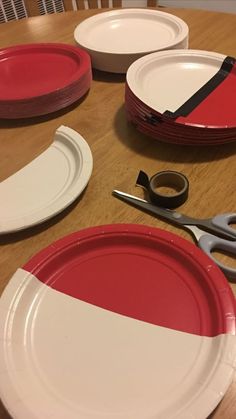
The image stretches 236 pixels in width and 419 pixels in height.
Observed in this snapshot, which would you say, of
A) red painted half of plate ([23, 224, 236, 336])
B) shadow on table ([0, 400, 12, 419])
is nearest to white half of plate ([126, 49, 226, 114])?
red painted half of plate ([23, 224, 236, 336])

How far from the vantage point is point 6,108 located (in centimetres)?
90

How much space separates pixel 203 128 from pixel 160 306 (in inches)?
14.6

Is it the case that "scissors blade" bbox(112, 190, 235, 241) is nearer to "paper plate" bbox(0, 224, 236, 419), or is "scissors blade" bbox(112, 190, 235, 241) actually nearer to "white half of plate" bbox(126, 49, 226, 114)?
"paper plate" bbox(0, 224, 236, 419)

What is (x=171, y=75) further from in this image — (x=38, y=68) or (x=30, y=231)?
(x=30, y=231)

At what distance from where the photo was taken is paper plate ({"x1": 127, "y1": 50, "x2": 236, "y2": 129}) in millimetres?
811

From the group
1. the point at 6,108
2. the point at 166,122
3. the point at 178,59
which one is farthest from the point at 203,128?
the point at 6,108

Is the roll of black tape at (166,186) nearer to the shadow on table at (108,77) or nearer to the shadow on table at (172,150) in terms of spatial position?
the shadow on table at (172,150)

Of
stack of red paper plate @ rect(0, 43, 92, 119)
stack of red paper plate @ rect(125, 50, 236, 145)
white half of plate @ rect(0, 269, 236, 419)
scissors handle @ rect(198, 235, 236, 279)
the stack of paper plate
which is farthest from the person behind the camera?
the stack of paper plate

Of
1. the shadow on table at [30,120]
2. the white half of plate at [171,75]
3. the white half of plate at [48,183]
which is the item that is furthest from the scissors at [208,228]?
the shadow on table at [30,120]

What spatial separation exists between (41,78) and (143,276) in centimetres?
63

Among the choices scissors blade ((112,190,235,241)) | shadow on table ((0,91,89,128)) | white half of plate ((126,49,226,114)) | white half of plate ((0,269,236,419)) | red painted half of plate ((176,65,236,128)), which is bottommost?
white half of plate ((0,269,236,419))

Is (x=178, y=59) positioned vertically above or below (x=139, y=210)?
above

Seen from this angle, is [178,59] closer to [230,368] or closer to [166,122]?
[166,122]

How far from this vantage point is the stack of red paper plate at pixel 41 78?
0.91 meters
